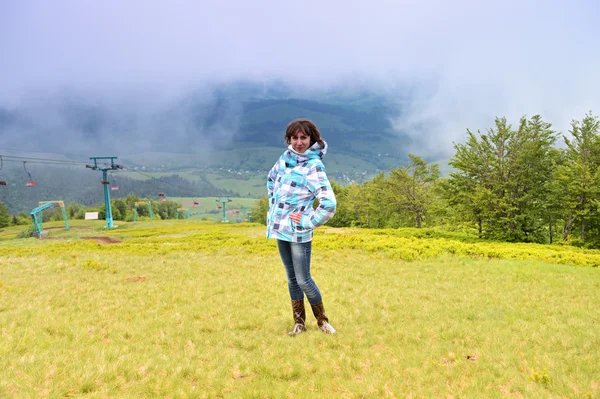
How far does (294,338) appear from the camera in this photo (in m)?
6.63

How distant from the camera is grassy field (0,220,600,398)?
4.79 meters

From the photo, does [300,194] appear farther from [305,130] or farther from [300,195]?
[305,130]

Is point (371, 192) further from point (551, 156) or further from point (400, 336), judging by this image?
point (400, 336)

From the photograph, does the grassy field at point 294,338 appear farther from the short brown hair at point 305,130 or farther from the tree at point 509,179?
the tree at point 509,179

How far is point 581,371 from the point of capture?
16.8ft

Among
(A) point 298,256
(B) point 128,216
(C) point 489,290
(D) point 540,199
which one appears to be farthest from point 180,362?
(B) point 128,216

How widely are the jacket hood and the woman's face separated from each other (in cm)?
9

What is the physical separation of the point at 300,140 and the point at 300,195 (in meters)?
0.98

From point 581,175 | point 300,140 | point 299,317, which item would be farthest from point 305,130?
point 581,175

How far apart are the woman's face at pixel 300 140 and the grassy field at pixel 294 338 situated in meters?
3.52

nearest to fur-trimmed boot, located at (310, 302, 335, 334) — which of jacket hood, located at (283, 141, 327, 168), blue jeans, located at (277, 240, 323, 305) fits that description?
blue jeans, located at (277, 240, 323, 305)

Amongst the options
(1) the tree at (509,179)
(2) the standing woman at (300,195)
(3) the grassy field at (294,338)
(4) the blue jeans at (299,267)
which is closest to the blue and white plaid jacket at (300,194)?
(2) the standing woman at (300,195)

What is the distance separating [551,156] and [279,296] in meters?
39.6

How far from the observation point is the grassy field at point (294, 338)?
4785mm
